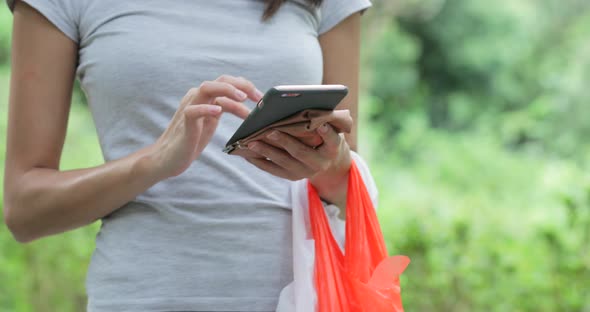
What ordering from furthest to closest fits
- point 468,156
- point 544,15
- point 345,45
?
point 544,15
point 468,156
point 345,45

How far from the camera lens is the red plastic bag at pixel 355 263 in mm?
1220

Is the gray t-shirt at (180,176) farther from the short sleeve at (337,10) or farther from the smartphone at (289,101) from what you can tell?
the smartphone at (289,101)

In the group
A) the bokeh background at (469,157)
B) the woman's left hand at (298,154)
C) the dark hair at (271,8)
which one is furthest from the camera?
the bokeh background at (469,157)

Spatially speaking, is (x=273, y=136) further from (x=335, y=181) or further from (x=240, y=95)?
(x=335, y=181)

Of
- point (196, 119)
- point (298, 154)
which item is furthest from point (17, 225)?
point (298, 154)

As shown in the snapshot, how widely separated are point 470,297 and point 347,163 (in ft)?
7.54

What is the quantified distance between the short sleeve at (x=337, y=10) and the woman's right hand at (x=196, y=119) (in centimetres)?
33

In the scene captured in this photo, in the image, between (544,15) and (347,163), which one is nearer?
(347,163)

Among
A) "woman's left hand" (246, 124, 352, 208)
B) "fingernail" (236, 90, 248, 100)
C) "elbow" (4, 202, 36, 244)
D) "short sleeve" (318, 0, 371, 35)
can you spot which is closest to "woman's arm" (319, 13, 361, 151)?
"short sleeve" (318, 0, 371, 35)

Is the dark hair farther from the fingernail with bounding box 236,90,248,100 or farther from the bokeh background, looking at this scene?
the bokeh background

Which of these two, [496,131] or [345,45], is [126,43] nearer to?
[345,45]

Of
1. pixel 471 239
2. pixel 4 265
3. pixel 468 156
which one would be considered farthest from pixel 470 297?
pixel 468 156

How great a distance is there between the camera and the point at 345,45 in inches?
55.2

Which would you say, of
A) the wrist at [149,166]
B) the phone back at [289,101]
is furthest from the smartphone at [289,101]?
the wrist at [149,166]
